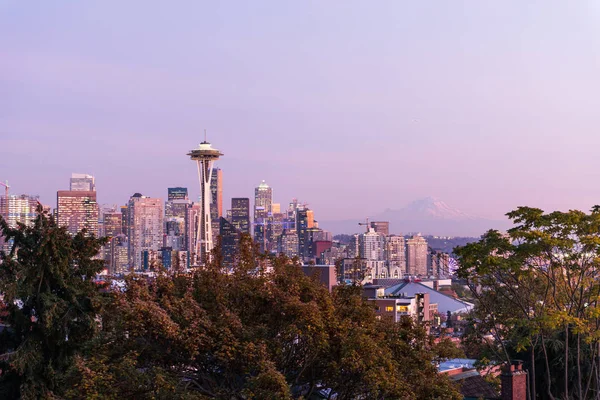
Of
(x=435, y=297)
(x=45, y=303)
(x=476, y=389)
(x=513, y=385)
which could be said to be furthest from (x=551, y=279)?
(x=435, y=297)

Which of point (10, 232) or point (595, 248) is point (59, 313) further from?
point (595, 248)

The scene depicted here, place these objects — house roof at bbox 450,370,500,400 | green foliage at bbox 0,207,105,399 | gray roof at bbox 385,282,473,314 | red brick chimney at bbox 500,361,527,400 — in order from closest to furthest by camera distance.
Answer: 1. red brick chimney at bbox 500,361,527,400
2. green foliage at bbox 0,207,105,399
3. house roof at bbox 450,370,500,400
4. gray roof at bbox 385,282,473,314

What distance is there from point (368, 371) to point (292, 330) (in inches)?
74.8

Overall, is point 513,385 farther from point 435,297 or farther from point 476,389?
point 435,297

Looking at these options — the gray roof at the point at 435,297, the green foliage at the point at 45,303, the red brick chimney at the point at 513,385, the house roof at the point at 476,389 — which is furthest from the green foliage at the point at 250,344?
the gray roof at the point at 435,297

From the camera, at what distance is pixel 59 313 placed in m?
26.8

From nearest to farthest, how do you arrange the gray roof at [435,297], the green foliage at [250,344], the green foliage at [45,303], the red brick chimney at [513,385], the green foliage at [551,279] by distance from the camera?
the green foliage at [250,344]
the red brick chimney at [513,385]
the green foliage at [45,303]
the green foliage at [551,279]
the gray roof at [435,297]

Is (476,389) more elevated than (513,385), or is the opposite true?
(513,385)

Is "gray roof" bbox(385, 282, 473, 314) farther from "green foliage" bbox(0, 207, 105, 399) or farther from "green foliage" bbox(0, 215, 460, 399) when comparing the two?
"green foliage" bbox(0, 215, 460, 399)

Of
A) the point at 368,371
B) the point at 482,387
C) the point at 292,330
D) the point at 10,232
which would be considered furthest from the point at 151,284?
the point at 482,387

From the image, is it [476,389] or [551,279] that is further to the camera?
[476,389]

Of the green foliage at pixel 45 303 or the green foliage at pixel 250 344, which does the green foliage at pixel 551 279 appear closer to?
the green foliage at pixel 250 344

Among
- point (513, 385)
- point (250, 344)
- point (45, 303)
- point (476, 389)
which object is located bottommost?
point (476, 389)

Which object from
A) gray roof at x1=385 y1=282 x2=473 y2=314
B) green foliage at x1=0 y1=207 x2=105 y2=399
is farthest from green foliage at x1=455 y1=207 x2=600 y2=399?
gray roof at x1=385 y1=282 x2=473 y2=314
